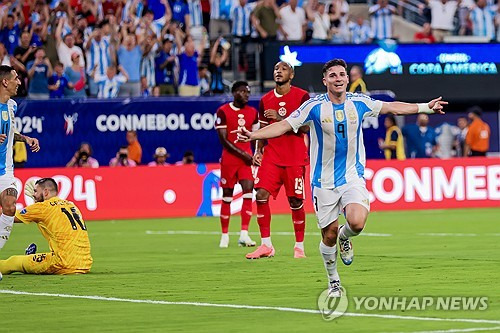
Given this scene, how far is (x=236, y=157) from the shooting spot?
19266 millimetres

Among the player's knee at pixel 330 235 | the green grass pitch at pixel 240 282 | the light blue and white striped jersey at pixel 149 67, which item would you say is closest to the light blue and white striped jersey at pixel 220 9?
the light blue and white striped jersey at pixel 149 67

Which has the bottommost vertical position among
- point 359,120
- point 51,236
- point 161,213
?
point 161,213

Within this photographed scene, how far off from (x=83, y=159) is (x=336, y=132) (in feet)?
53.7

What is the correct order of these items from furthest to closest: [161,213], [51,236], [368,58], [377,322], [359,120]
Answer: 1. [368,58]
2. [161,213]
3. [51,236]
4. [359,120]
5. [377,322]

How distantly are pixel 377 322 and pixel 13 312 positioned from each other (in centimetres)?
342

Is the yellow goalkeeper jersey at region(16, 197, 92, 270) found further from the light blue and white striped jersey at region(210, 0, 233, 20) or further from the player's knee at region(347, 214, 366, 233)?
the light blue and white striped jersey at region(210, 0, 233, 20)

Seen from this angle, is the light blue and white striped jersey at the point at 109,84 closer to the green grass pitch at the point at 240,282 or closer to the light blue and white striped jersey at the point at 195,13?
the light blue and white striped jersey at the point at 195,13

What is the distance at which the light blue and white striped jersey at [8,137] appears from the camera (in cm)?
1472

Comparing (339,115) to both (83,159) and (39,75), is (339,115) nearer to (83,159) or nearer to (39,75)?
(83,159)

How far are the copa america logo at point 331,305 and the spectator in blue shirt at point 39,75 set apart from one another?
1715 cm

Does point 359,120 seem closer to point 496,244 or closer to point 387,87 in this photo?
point 496,244

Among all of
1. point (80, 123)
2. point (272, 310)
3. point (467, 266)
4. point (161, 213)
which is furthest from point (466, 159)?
point (272, 310)

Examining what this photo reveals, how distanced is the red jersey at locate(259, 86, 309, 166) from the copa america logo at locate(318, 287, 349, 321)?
4920 mm

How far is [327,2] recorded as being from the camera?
3547 centimetres
